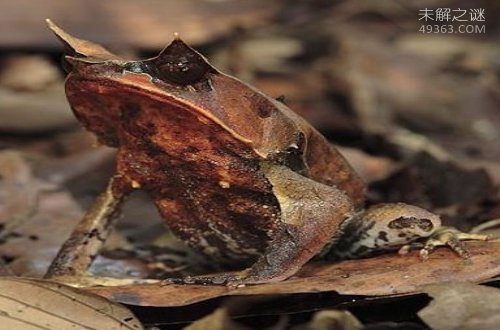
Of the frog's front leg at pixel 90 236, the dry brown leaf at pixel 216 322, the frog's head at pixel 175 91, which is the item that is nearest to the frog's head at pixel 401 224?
the frog's head at pixel 175 91

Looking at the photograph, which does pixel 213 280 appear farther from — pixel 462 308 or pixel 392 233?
pixel 462 308

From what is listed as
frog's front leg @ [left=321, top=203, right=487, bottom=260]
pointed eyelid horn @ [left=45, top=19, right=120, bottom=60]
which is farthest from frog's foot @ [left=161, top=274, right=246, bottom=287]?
pointed eyelid horn @ [left=45, top=19, right=120, bottom=60]

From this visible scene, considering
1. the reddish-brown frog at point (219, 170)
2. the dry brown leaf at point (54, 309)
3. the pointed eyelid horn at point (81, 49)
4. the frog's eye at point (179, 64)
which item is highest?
the pointed eyelid horn at point (81, 49)


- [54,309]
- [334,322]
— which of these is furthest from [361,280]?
[54,309]

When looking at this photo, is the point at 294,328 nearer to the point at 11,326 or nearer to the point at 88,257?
the point at 11,326

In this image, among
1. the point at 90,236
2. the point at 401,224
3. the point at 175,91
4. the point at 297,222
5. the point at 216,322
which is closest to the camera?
the point at 216,322

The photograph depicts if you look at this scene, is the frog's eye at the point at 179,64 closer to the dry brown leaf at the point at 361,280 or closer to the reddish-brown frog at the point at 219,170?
the reddish-brown frog at the point at 219,170

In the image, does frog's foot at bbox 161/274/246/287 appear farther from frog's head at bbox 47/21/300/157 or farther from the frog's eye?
the frog's eye

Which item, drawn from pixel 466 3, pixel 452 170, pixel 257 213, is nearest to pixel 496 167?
pixel 452 170
